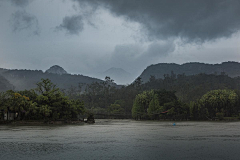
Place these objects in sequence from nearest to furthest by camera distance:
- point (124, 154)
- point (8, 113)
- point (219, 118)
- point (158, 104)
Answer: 1. point (124, 154)
2. point (8, 113)
3. point (219, 118)
4. point (158, 104)

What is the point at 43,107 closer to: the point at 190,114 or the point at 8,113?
the point at 8,113

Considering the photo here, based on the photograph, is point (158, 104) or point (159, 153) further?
point (158, 104)

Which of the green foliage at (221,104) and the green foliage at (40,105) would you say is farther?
the green foliage at (221,104)

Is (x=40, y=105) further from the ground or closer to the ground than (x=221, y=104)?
further from the ground

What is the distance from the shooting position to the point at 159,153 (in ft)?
88.2

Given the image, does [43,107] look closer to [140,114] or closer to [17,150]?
[17,150]

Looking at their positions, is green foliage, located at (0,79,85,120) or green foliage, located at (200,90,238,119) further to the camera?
green foliage, located at (200,90,238,119)

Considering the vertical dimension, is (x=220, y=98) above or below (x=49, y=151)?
above

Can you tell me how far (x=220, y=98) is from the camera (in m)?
111

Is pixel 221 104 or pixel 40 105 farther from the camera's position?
pixel 221 104

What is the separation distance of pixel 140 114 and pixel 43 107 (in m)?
60.2

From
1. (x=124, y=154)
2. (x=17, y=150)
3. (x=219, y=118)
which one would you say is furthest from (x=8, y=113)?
(x=219, y=118)

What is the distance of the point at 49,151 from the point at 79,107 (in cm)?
6071

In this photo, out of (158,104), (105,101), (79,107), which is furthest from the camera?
(105,101)
